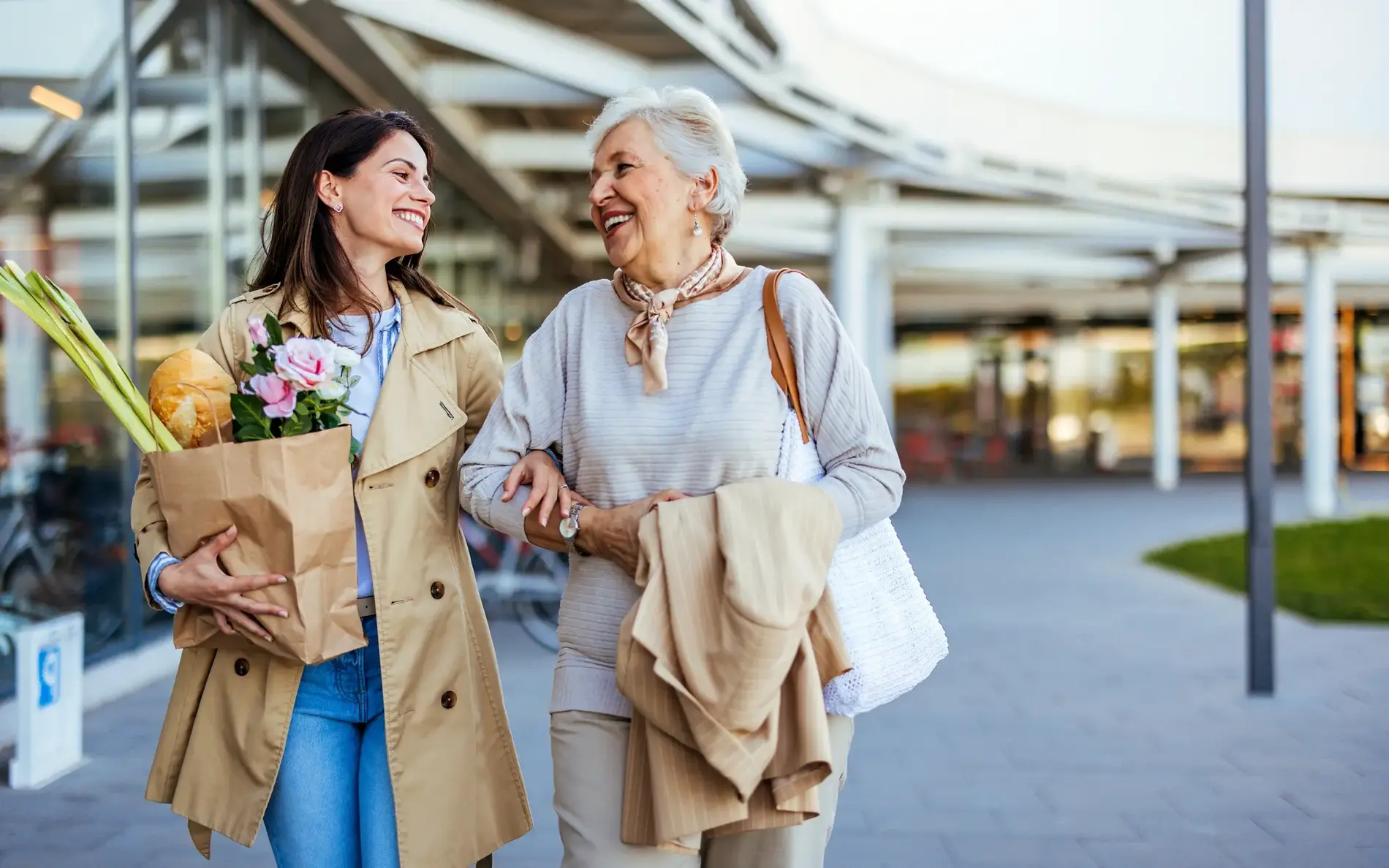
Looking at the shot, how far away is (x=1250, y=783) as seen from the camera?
5.06 metres

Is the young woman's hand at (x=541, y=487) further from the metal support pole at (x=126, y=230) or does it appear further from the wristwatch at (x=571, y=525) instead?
the metal support pole at (x=126, y=230)

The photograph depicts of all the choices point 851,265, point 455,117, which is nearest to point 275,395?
point 455,117

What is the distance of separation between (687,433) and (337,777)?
905 mm

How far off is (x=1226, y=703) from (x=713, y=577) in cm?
536

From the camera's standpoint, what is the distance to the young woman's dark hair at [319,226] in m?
2.46

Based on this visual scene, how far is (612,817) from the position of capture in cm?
210

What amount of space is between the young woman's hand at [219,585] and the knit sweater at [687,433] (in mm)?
386

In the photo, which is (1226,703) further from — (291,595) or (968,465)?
(968,465)

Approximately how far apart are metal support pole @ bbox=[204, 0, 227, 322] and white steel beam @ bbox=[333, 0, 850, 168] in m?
0.97

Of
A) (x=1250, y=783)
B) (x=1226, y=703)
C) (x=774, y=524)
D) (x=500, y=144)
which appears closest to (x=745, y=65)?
(x=500, y=144)

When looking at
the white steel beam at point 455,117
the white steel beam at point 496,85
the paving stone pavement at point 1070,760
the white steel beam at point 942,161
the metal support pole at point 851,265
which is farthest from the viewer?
the metal support pole at point 851,265

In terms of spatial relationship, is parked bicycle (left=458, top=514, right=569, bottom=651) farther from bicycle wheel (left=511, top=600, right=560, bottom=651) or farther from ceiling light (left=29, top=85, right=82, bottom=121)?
ceiling light (left=29, top=85, right=82, bottom=121)

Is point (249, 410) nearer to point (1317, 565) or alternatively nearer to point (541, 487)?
point (541, 487)

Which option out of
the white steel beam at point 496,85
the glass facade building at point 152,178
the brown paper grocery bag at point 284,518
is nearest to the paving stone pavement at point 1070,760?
the glass facade building at point 152,178
